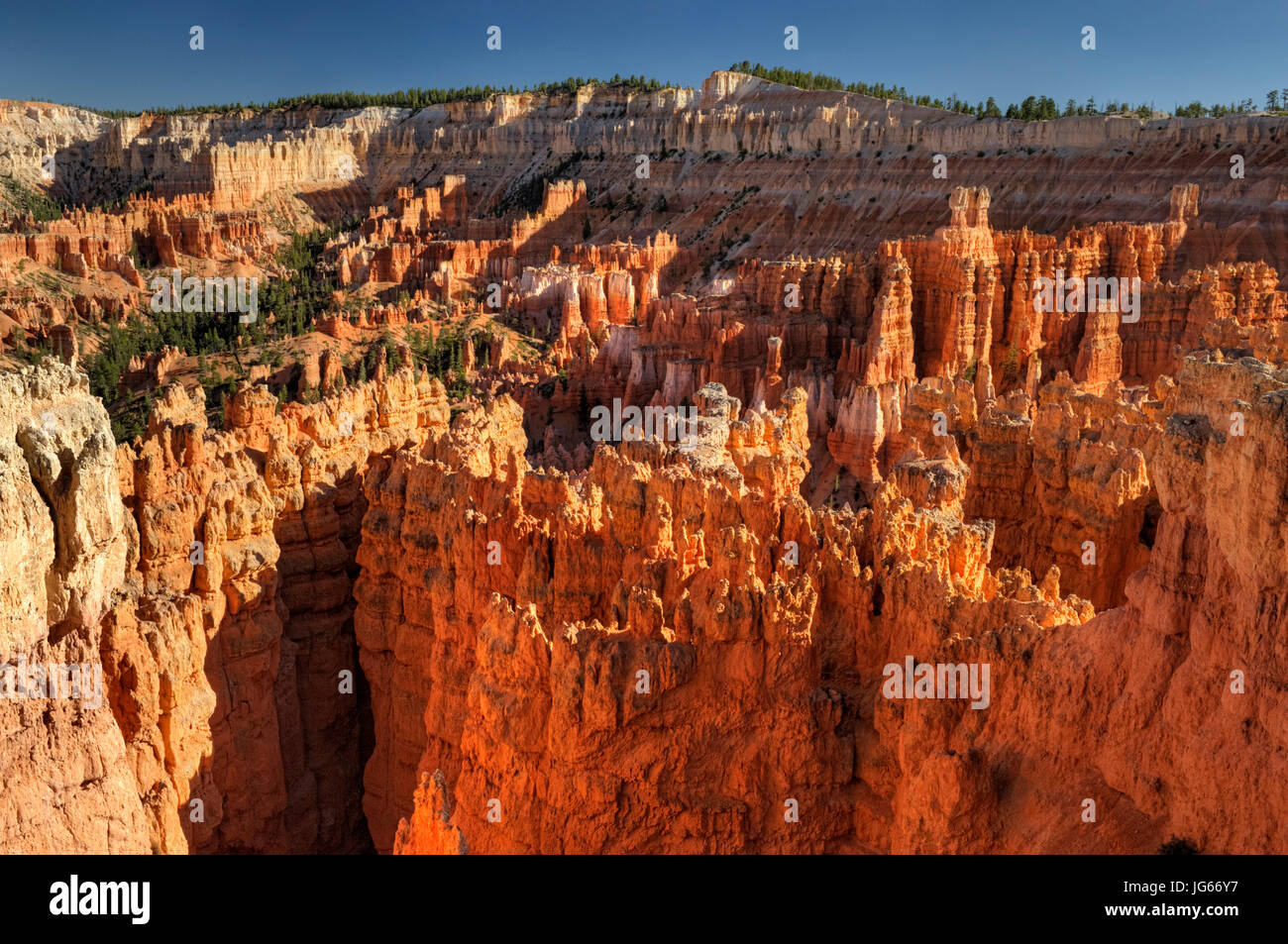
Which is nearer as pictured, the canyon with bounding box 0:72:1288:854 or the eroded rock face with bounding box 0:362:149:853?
the eroded rock face with bounding box 0:362:149:853

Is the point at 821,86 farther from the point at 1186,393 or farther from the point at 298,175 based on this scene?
the point at 1186,393

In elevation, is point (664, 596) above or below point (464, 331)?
below

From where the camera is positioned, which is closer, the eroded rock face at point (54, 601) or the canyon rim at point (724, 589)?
the eroded rock face at point (54, 601)

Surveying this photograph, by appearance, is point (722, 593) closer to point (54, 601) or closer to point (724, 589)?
point (724, 589)

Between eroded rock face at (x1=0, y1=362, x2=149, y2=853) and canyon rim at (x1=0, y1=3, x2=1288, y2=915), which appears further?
canyon rim at (x1=0, y1=3, x2=1288, y2=915)

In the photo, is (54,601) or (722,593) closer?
(54,601)

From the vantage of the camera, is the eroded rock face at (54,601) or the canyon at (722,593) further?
the canyon at (722,593)

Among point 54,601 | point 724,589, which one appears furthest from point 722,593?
point 54,601
